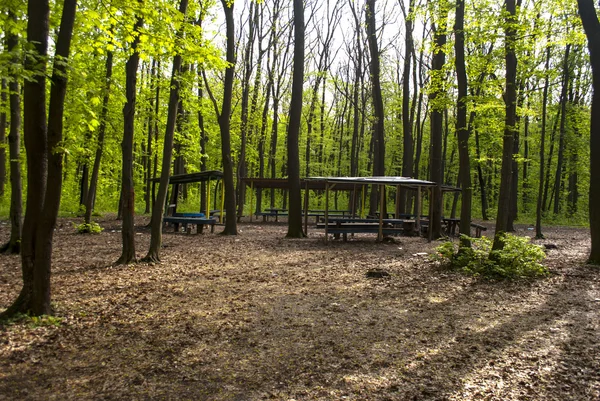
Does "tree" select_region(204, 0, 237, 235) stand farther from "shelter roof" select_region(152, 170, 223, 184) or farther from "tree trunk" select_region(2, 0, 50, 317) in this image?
"tree trunk" select_region(2, 0, 50, 317)

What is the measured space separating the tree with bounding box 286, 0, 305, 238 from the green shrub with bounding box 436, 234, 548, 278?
5.91m

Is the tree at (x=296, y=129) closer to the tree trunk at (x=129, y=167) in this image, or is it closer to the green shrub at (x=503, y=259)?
the green shrub at (x=503, y=259)

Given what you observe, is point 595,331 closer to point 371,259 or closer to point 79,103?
point 371,259

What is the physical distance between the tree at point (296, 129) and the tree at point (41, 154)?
9105 millimetres

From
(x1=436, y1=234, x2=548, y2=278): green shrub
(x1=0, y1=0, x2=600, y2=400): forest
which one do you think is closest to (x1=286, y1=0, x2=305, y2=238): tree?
(x1=0, y1=0, x2=600, y2=400): forest

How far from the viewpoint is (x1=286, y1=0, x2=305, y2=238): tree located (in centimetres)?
1282

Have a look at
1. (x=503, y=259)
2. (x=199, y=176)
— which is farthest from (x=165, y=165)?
(x=199, y=176)

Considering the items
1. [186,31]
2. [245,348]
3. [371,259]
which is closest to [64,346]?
[245,348]

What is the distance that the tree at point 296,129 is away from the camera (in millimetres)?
12820

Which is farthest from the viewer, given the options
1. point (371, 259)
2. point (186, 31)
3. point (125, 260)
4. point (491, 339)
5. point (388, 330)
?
point (371, 259)

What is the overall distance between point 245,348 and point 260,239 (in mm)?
8751

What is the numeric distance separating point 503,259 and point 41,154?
23.9 ft

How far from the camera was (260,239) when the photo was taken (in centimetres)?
1248

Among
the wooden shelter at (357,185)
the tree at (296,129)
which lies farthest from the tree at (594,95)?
the tree at (296,129)
